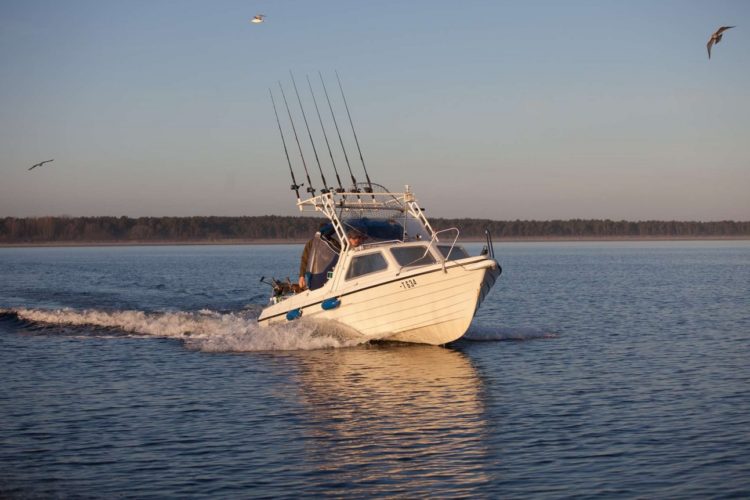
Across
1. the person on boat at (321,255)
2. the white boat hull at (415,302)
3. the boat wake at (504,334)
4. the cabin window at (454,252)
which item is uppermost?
the person on boat at (321,255)

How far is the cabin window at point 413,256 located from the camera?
2395 centimetres

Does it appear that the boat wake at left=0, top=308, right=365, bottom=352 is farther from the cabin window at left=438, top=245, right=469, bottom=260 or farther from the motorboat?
the cabin window at left=438, top=245, right=469, bottom=260

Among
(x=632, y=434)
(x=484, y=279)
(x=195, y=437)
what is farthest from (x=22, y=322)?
(x=632, y=434)

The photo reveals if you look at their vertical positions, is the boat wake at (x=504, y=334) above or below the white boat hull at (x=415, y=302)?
below

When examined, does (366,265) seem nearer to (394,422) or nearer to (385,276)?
(385,276)

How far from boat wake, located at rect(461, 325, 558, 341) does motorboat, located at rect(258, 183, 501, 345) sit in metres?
3.42

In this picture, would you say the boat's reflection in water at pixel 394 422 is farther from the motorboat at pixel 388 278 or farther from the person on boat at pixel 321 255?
the person on boat at pixel 321 255

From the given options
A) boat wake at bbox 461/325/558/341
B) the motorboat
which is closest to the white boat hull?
the motorboat

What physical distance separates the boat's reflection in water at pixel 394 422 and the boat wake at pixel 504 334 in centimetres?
410

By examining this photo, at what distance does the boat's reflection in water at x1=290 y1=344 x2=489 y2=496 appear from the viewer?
40.1 ft

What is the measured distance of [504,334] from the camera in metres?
28.2

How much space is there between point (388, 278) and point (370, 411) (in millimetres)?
7114

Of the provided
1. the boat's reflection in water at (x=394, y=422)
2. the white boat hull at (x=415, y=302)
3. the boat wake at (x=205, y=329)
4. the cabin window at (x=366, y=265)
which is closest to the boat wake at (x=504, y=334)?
the white boat hull at (x=415, y=302)

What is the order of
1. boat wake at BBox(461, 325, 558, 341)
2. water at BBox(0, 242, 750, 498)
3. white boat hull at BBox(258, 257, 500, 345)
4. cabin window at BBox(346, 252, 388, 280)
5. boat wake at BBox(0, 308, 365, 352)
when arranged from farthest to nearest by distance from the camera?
boat wake at BBox(461, 325, 558, 341) → boat wake at BBox(0, 308, 365, 352) → cabin window at BBox(346, 252, 388, 280) → white boat hull at BBox(258, 257, 500, 345) → water at BBox(0, 242, 750, 498)
